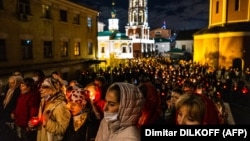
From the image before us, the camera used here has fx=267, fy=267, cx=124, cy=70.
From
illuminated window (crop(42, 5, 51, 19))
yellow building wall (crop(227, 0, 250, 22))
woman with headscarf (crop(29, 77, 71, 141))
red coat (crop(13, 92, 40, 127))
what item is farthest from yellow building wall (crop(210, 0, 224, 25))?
woman with headscarf (crop(29, 77, 71, 141))

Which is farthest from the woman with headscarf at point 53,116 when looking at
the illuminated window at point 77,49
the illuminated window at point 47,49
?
the illuminated window at point 77,49

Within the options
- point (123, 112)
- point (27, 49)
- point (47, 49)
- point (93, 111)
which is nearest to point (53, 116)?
point (93, 111)

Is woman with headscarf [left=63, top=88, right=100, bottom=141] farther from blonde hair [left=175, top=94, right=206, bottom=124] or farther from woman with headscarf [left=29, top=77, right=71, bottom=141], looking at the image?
blonde hair [left=175, top=94, right=206, bottom=124]

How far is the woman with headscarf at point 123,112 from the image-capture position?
298 cm

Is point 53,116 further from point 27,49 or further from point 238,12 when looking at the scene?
point 238,12

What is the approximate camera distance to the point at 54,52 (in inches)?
783

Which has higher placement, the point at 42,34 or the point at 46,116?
the point at 42,34

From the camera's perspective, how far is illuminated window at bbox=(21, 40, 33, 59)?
1651 cm

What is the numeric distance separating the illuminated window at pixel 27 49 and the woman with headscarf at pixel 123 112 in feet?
48.3

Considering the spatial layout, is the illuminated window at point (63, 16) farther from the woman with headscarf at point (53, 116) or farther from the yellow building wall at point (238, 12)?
the yellow building wall at point (238, 12)

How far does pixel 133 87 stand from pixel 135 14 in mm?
85227

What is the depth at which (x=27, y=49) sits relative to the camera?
55.5ft

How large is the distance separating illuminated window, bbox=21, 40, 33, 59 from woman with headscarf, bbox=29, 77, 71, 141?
1250 cm

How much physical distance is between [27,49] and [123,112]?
15.3 metres
